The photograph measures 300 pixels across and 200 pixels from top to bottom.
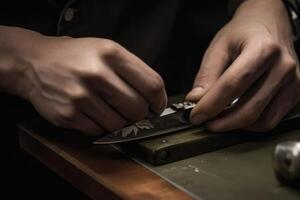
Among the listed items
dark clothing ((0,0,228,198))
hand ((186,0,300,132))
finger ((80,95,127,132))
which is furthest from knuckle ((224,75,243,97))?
dark clothing ((0,0,228,198))

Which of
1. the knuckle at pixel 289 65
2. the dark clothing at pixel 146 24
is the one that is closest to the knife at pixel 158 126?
the knuckle at pixel 289 65

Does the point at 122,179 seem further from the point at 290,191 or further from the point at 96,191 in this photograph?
the point at 290,191

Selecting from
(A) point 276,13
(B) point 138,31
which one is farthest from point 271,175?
(B) point 138,31

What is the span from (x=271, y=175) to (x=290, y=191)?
0.11 feet

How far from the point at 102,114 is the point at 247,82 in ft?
0.54

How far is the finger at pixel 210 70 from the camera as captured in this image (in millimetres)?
623

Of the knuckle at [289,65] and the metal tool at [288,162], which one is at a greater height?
the knuckle at [289,65]

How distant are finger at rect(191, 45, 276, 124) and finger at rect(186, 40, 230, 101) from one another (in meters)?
0.03

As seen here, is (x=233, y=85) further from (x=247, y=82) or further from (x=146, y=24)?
(x=146, y=24)

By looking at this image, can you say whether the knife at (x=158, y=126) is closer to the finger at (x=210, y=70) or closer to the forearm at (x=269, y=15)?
the finger at (x=210, y=70)

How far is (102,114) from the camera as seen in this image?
551 mm

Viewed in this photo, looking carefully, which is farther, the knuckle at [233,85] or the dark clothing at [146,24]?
the dark clothing at [146,24]

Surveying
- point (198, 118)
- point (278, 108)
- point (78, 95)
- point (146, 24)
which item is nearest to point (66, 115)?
point (78, 95)

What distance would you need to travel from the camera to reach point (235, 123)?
1.94ft
